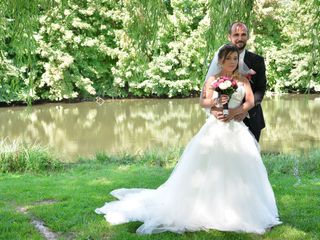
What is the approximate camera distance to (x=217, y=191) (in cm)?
350

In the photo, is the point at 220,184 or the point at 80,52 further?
the point at 80,52

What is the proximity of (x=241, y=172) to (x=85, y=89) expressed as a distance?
21622 millimetres

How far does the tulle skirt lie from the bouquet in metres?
0.26

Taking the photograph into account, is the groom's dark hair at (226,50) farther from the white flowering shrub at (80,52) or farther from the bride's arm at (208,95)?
the white flowering shrub at (80,52)

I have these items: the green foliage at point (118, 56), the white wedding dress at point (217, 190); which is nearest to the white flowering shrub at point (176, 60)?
the green foliage at point (118, 56)

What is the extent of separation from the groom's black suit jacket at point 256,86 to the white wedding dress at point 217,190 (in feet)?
1.13

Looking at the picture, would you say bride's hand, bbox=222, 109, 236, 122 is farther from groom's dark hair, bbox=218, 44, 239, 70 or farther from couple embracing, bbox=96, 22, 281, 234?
groom's dark hair, bbox=218, 44, 239, 70

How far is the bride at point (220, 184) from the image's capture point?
3.44 m

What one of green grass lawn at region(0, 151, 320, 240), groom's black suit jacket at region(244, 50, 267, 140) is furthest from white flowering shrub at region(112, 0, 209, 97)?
groom's black suit jacket at region(244, 50, 267, 140)

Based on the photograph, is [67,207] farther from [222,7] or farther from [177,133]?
[177,133]

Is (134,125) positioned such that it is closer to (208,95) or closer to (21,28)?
(208,95)

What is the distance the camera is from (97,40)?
79.0ft

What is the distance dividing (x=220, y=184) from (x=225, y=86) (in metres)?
0.77

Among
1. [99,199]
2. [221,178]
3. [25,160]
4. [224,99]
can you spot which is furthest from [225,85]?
[25,160]
